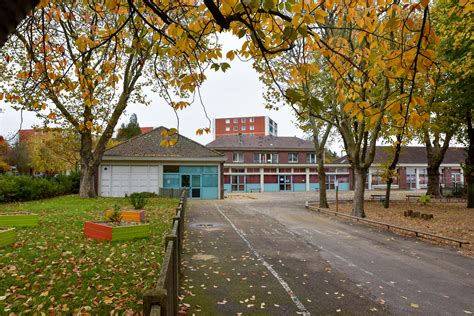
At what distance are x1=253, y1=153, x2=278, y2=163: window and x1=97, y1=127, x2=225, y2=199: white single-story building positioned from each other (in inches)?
779

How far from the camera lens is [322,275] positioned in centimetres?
733

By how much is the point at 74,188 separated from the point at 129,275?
29208 mm

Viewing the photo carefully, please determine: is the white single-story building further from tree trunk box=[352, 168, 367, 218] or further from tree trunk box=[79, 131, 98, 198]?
tree trunk box=[352, 168, 367, 218]

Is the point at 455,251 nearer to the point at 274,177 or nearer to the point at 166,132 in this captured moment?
the point at 166,132

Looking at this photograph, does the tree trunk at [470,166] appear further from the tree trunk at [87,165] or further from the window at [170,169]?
the tree trunk at [87,165]

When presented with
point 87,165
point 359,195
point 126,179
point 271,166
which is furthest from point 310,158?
point 87,165

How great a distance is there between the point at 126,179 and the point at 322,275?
26.6m

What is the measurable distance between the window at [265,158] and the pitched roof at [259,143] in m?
1.15

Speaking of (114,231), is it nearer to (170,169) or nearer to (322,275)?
(322,275)

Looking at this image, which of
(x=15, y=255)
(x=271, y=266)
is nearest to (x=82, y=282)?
(x=15, y=255)

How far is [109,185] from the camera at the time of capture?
99.1 ft

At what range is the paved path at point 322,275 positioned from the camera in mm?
5613

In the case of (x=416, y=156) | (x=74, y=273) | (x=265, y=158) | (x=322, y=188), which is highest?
(x=416, y=156)

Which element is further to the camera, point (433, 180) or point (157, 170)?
point (157, 170)
